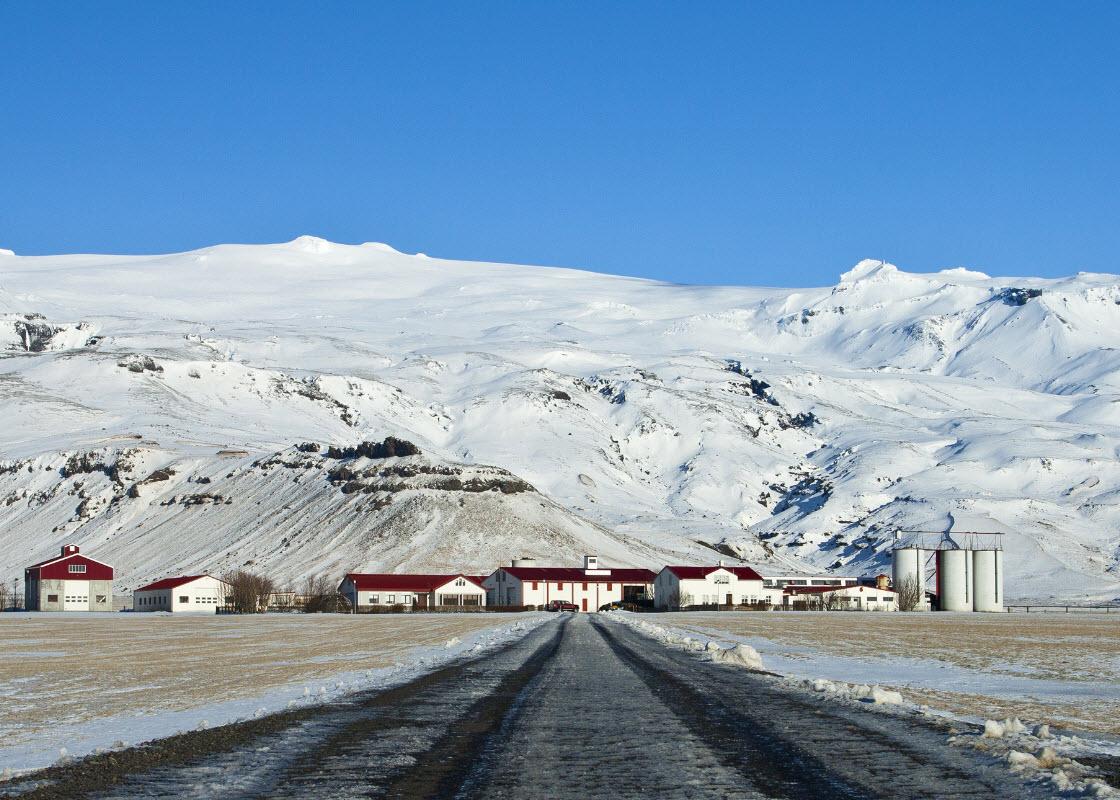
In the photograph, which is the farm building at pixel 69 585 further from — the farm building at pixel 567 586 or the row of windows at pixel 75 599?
the farm building at pixel 567 586

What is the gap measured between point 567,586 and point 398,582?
21.1m

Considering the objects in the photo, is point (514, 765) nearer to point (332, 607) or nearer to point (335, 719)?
point (335, 719)

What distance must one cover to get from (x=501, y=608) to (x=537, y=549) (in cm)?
3577

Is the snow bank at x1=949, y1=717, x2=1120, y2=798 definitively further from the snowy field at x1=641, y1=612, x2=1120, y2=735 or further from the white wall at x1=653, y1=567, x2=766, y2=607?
the white wall at x1=653, y1=567, x2=766, y2=607

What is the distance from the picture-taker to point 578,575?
490ft

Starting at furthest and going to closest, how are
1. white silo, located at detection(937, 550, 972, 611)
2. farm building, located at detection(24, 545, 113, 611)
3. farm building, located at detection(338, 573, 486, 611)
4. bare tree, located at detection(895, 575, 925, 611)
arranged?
bare tree, located at detection(895, 575, 925, 611) < white silo, located at detection(937, 550, 972, 611) < farm building, located at detection(338, 573, 486, 611) < farm building, located at detection(24, 545, 113, 611)

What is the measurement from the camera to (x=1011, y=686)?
31.9m

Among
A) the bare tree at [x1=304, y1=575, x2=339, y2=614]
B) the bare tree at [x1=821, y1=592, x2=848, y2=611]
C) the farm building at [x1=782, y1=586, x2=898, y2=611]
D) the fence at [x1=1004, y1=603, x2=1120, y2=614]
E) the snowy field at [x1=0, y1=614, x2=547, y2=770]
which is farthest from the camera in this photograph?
the farm building at [x1=782, y1=586, x2=898, y2=611]

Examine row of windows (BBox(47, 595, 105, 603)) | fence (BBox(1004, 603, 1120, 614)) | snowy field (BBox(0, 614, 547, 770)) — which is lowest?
fence (BBox(1004, 603, 1120, 614))

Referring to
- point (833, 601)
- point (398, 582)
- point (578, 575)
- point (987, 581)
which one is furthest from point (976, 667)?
point (987, 581)

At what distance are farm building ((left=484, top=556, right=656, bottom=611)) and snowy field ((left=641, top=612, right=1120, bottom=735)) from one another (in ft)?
242

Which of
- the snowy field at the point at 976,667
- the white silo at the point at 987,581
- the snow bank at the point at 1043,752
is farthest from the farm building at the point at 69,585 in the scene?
the snow bank at the point at 1043,752

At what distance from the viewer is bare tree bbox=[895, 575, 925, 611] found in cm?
15312

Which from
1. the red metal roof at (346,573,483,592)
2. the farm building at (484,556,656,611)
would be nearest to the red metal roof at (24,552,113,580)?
the red metal roof at (346,573,483,592)
